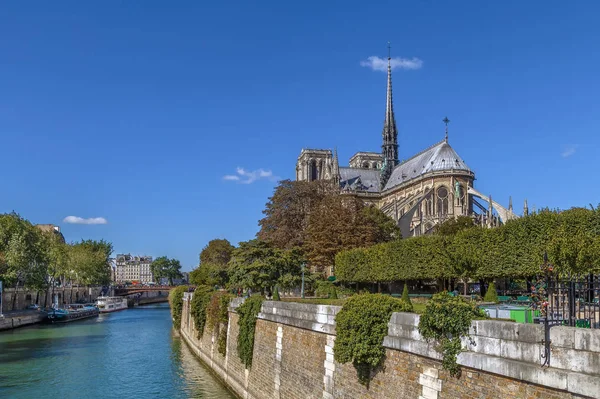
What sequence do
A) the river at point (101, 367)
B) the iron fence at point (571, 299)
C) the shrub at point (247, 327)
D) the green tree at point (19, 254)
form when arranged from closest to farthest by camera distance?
the iron fence at point (571, 299)
the shrub at point (247, 327)
the river at point (101, 367)
the green tree at point (19, 254)

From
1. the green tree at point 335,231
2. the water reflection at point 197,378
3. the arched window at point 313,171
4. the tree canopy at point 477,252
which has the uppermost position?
the arched window at point 313,171

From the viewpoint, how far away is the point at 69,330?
6156 centimetres

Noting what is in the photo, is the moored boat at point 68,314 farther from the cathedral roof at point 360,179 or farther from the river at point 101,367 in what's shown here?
the cathedral roof at point 360,179

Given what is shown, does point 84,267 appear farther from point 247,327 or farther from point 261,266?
point 247,327

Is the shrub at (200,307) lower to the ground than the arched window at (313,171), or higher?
lower

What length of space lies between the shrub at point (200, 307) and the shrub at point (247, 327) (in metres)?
12.2

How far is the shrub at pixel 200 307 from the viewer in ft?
127

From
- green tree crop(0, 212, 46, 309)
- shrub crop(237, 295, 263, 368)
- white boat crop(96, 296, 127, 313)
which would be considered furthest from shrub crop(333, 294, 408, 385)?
→ white boat crop(96, 296, 127, 313)

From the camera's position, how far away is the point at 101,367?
36.8m

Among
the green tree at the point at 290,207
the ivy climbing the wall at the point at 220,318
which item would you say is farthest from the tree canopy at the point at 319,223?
the ivy climbing the wall at the point at 220,318

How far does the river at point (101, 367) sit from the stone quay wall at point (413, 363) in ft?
23.4

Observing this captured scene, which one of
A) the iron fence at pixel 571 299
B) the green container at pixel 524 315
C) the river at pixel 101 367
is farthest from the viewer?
the river at pixel 101 367

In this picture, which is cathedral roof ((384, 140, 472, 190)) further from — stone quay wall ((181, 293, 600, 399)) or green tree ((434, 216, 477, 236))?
stone quay wall ((181, 293, 600, 399))

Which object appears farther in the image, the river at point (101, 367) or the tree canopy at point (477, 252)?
the tree canopy at point (477, 252)
